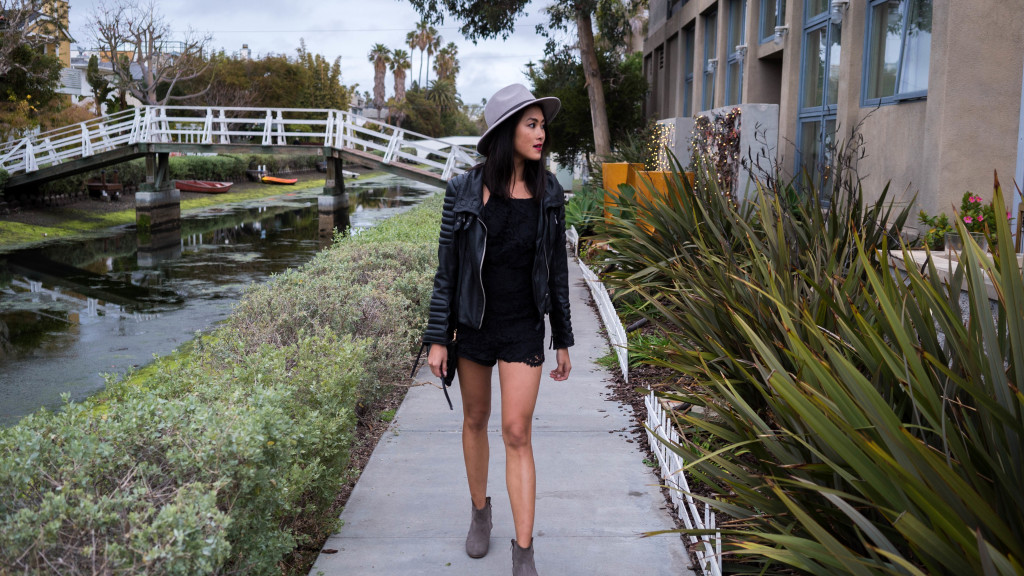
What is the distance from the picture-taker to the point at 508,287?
11.6 ft

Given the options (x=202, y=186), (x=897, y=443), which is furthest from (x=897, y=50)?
(x=202, y=186)

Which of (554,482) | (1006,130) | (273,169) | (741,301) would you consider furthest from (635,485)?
(273,169)

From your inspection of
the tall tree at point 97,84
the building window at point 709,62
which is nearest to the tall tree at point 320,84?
the tall tree at point 97,84

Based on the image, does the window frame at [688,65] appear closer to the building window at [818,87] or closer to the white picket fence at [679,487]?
the building window at [818,87]

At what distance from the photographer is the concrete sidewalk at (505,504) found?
12.0ft

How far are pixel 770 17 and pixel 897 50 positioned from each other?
6.12 meters

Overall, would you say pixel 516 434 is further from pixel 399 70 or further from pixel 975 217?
pixel 399 70

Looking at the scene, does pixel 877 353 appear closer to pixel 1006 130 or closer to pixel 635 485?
pixel 635 485

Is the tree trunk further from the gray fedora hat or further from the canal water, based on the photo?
the gray fedora hat

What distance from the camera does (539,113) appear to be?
3.53 m

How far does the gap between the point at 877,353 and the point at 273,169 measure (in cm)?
4839

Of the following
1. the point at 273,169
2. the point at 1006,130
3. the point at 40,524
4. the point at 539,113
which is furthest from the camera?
the point at 273,169

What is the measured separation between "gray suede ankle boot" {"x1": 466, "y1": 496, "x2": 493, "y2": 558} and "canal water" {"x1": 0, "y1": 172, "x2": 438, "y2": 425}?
3117mm

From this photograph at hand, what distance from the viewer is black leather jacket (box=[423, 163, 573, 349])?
3.51m
